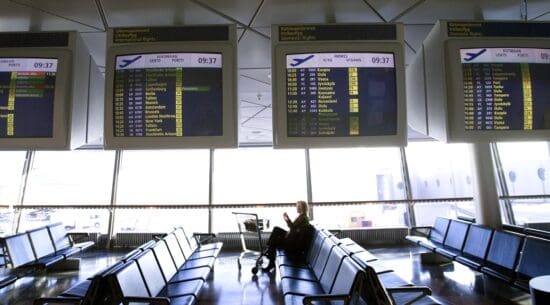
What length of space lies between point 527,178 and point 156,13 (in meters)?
8.55

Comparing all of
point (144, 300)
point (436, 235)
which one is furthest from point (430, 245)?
point (144, 300)

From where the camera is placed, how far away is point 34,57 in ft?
8.57

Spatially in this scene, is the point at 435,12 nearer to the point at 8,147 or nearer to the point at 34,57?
the point at 34,57

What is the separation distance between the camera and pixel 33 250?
500 cm

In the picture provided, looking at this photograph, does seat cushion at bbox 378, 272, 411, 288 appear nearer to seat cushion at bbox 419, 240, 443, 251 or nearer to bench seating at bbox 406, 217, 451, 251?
seat cushion at bbox 419, 240, 443, 251

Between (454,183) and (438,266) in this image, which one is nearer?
(438,266)

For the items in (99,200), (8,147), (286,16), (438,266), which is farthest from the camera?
(99,200)

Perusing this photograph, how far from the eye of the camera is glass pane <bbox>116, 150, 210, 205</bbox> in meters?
7.63

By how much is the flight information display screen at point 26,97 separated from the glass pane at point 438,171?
7.18 m

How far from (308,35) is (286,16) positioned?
388 mm

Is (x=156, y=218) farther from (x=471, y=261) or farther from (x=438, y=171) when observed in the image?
(x=438, y=171)

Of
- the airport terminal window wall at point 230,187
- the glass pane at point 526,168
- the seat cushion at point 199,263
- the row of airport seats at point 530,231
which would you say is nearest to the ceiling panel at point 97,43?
Result: the seat cushion at point 199,263

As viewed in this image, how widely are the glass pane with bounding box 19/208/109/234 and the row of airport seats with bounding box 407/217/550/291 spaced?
260 inches

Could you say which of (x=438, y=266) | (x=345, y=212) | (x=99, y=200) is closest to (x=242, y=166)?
(x=345, y=212)
